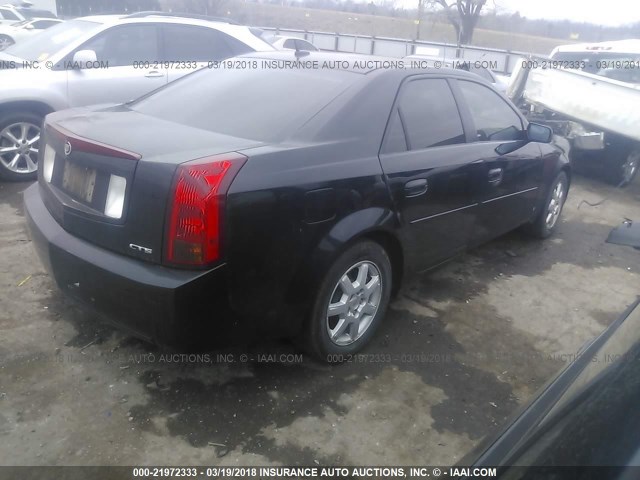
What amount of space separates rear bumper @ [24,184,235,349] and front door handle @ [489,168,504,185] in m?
2.30

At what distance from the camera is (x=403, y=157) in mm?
2975

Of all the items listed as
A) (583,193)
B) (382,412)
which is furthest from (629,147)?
(382,412)

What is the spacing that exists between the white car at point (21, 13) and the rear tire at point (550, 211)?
2305 cm

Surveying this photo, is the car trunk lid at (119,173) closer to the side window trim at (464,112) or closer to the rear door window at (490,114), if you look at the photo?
the side window trim at (464,112)

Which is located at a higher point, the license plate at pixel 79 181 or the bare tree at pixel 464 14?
the bare tree at pixel 464 14

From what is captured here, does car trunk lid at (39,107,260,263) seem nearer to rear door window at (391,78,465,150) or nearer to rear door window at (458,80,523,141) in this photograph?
rear door window at (391,78,465,150)

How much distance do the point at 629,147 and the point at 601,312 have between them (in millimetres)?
4890

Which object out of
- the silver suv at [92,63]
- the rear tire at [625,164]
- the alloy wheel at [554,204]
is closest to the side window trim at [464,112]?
the alloy wheel at [554,204]

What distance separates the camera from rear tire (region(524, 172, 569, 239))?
4945mm

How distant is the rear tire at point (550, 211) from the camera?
4.95m

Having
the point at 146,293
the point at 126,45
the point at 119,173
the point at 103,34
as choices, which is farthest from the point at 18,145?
the point at 146,293

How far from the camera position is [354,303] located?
9.59ft

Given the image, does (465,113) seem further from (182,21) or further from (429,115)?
(182,21)

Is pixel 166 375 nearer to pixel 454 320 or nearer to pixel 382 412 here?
pixel 382 412
